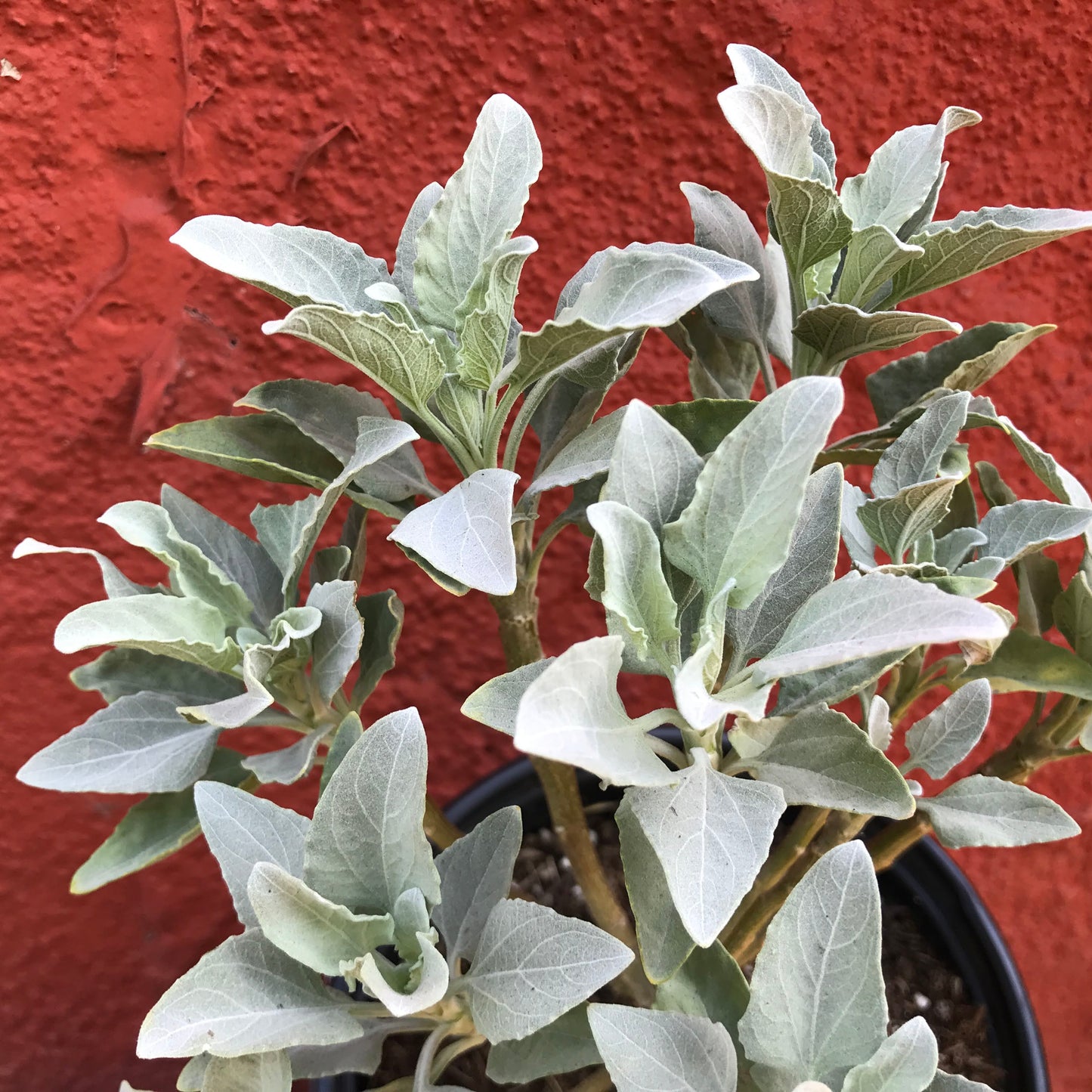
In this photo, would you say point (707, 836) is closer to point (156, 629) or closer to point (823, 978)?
point (823, 978)

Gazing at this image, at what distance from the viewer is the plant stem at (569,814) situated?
50 cm

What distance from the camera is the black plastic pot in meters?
0.59

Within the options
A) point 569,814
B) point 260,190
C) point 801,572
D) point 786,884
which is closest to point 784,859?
point 786,884

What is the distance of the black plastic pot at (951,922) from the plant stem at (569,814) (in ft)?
0.35

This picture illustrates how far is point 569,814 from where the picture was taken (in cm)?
56

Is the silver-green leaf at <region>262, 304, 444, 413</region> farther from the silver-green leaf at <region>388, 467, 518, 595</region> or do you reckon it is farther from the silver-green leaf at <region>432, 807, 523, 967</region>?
the silver-green leaf at <region>432, 807, 523, 967</region>

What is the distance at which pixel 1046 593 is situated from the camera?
1.72 ft

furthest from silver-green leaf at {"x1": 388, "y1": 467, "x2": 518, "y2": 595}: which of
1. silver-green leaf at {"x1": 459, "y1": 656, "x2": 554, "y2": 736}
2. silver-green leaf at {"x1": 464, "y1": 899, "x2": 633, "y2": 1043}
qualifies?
silver-green leaf at {"x1": 464, "y1": 899, "x2": 633, "y2": 1043}

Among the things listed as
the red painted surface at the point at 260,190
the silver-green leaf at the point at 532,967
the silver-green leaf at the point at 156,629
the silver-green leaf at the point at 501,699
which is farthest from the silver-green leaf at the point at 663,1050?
the red painted surface at the point at 260,190

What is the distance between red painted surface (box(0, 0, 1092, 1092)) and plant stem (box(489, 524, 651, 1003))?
1.16 ft

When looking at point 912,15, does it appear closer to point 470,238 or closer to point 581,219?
point 581,219

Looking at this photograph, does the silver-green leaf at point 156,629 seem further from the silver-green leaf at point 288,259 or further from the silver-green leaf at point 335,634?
the silver-green leaf at point 288,259

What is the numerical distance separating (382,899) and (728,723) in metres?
0.47

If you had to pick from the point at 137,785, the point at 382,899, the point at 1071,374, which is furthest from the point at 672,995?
the point at 1071,374
